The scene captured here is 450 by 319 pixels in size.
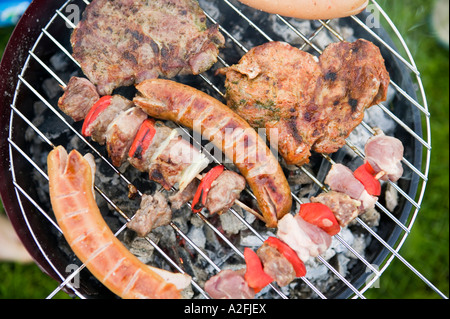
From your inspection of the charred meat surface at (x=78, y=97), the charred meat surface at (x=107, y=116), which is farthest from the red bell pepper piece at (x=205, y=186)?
the charred meat surface at (x=78, y=97)

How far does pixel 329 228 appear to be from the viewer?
2.78 m

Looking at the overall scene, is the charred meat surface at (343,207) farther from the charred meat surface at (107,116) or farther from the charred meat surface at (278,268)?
the charred meat surface at (107,116)

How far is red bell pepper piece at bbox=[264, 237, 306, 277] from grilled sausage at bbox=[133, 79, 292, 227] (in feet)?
0.47

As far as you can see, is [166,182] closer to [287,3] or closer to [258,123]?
[258,123]

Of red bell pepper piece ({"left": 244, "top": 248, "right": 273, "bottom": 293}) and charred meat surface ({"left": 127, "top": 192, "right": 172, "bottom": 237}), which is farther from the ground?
charred meat surface ({"left": 127, "top": 192, "right": 172, "bottom": 237})

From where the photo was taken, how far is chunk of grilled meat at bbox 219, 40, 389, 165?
2.89 m

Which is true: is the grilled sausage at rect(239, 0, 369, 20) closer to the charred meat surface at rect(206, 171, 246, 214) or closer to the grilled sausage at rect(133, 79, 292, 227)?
the grilled sausage at rect(133, 79, 292, 227)

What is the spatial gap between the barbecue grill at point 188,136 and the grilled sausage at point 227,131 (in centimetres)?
32

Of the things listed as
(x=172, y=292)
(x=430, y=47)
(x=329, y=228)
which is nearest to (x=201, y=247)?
(x=172, y=292)

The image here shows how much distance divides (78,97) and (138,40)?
62 cm

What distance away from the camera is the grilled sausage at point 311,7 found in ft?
9.25

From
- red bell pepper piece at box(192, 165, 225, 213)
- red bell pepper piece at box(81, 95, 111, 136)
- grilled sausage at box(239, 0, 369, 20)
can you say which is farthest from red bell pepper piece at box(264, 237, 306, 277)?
grilled sausage at box(239, 0, 369, 20)

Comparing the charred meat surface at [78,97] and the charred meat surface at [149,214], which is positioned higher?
the charred meat surface at [78,97]

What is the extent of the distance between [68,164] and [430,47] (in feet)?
13.0
